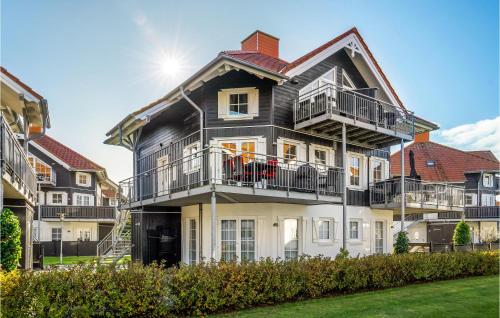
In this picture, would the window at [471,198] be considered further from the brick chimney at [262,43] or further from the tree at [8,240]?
the tree at [8,240]

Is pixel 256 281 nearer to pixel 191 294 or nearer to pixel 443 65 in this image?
pixel 191 294

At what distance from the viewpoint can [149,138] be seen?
62.4 feet

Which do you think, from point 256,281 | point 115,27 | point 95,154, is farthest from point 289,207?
point 95,154

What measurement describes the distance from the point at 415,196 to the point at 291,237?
21.1ft

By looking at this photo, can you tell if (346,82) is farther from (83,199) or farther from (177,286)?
(83,199)

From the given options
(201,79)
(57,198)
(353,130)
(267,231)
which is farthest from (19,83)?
(57,198)

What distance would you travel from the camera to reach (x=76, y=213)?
32.7m

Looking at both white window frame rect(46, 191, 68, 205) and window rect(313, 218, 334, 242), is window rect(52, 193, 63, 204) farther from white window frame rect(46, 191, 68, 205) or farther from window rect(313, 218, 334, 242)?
window rect(313, 218, 334, 242)

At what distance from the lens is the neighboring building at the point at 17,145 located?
1075 cm

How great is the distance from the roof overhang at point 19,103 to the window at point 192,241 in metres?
6.66

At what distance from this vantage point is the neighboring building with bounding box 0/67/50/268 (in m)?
10.8

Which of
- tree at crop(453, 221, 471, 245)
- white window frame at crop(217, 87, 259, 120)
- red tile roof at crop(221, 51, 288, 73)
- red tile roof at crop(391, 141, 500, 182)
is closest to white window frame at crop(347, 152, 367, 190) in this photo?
red tile roof at crop(221, 51, 288, 73)

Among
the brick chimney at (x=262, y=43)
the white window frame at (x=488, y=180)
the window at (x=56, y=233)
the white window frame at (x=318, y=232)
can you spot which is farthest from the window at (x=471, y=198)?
the window at (x=56, y=233)

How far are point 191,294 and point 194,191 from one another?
3637 millimetres
